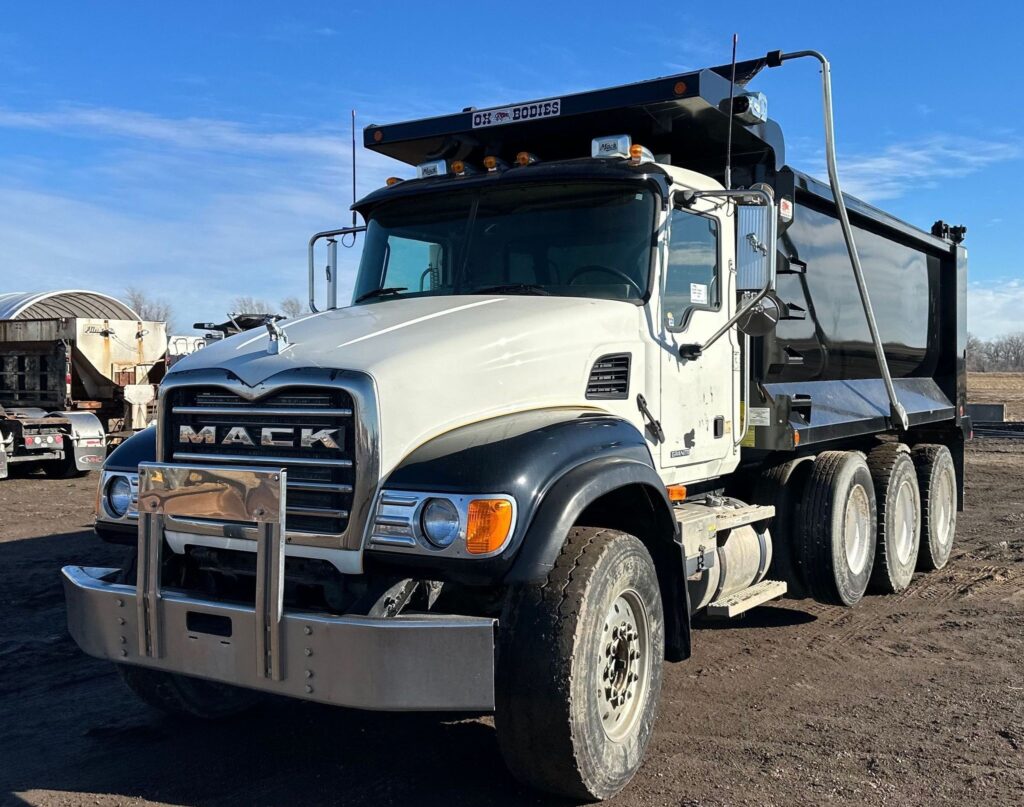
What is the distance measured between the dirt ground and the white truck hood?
5.12 ft

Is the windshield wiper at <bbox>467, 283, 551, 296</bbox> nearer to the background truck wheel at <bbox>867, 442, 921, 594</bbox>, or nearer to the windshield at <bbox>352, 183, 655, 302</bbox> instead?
the windshield at <bbox>352, 183, 655, 302</bbox>

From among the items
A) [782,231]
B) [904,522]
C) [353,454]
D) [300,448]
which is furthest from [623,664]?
[904,522]

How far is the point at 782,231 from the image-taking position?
6473 mm

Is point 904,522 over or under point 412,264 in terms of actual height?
under

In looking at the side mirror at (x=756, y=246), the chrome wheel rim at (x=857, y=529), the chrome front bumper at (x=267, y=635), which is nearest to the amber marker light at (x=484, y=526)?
the chrome front bumper at (x=267, y=635)

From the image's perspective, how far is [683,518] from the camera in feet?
16.8

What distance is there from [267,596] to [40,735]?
1.95 m

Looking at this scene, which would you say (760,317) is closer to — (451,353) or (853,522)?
(451,353)

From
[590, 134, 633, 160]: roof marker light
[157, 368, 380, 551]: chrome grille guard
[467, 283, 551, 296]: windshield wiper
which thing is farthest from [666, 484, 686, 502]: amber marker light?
[157, 368, 380, 551]: chrome grille guard

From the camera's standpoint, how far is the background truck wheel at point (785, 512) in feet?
21.8

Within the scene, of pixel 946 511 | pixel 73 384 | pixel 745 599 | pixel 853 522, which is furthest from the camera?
pixel 73 384

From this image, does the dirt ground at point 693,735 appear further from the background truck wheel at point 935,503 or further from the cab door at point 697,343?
the background truck wheel at point 935,503

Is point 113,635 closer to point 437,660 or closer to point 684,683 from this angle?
point 437,660

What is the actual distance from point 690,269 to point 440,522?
7.85 feet
